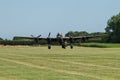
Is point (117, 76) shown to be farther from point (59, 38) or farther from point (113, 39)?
point (113, 39)

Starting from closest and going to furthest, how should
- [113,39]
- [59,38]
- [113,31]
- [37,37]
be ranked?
[59,38] → [37,37] → [113,39] → [113,31]

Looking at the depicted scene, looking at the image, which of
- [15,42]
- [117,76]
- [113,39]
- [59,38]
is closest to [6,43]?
[15,42]

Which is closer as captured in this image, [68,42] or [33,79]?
[33,79]

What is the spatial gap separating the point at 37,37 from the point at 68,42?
6.55 metres

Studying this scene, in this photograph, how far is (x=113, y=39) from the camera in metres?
184

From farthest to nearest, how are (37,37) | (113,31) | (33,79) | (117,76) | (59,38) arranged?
(113,31), (37,37), (59,38), (117,76), (33,79)

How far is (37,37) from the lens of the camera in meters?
97.3

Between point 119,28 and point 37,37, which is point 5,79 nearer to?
point 37,37

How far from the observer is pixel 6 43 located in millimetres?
153750

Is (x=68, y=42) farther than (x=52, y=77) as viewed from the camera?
Yes

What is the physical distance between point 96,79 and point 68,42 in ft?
239

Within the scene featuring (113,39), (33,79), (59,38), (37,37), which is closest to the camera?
(33,79)

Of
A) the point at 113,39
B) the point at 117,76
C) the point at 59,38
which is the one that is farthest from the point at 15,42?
the point at 117,76

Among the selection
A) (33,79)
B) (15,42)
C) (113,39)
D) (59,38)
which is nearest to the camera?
(33,79)
